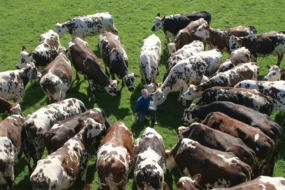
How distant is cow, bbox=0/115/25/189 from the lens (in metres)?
9.84

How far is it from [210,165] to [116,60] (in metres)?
6.68

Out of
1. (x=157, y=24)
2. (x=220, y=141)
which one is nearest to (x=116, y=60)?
(x=157, y=24)

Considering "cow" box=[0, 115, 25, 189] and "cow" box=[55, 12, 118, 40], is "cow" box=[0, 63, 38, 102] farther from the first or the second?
"cow" box=[55, 12, 118, 40]

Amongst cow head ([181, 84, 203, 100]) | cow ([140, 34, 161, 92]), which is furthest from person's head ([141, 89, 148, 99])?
cow head ([181, 84, 203, 100])

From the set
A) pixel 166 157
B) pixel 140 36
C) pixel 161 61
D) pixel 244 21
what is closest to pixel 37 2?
pixel 140 36

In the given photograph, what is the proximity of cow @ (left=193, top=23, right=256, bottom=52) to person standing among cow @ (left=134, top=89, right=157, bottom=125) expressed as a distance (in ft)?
14.6

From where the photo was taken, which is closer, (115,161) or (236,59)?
(115,161)

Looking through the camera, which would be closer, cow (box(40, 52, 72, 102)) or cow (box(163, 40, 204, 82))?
cow (box(40, 52, 72, 102))

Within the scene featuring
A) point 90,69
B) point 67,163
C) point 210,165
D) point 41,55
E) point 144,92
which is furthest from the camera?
point 41,55

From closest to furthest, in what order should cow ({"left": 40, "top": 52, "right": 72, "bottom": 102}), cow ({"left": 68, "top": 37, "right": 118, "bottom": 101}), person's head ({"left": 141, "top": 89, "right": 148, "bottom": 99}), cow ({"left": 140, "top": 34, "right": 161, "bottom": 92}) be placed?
person's head ({"left": 141, "top": 89, "right": 148, "bottom": 99})
cow ({"left": 40, "top": 52, "right": 72, "bottom": 102})
cow ({"left": 68, "top": 37, "right": 118, "bottom": 101})
cow ({"left": 140, "top": 34, "right": 161, "bottom": 92})

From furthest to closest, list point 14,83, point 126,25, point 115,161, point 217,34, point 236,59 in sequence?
point 126,25 → point 217,34 → point 236,59 → point 14,83 → point 115,161

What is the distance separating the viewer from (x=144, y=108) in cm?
1272

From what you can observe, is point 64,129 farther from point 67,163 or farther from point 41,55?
point 41,55

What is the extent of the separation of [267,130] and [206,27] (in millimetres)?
6668
